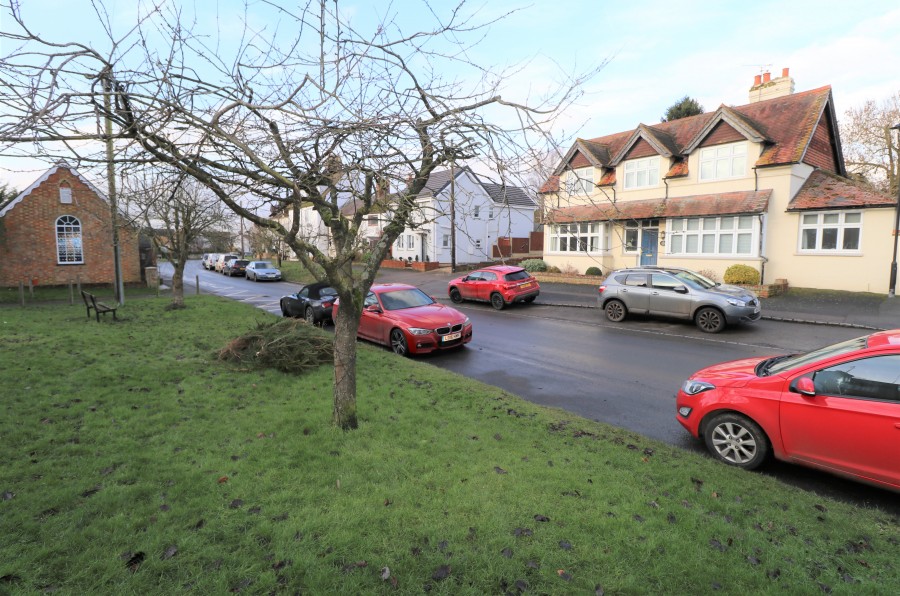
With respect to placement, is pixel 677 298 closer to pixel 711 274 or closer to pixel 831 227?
pixel 711 274

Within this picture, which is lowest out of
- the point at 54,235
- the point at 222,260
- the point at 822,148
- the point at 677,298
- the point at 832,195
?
the point at 677,298

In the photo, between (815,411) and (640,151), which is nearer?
→ (815,411)

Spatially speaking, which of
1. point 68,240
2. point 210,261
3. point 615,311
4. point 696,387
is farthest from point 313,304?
point 210,261

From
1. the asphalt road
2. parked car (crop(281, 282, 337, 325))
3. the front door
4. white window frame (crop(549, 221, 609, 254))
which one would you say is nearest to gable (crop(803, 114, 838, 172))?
the front door

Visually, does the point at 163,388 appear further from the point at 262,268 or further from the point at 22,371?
the point at 262,268

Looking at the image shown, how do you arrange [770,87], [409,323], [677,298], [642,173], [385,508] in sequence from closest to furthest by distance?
[385,508]
[409,323]
[677,298]
[770,87]
[642,173]

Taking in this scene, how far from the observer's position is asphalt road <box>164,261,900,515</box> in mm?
6176

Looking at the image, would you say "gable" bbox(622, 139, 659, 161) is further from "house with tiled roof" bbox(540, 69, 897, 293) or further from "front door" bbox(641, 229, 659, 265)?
"front door" bbox(641, 229, 659, 265)

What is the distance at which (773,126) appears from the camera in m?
20.4

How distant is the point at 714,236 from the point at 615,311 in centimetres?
920

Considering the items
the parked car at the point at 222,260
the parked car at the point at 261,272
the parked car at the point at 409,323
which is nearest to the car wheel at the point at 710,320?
the parked car at the point at 409,323

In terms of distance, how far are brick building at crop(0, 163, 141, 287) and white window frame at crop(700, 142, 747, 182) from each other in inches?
989

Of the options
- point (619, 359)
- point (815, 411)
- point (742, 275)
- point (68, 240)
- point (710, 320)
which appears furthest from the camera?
point (68, 240)

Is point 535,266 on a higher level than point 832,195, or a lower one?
lower
